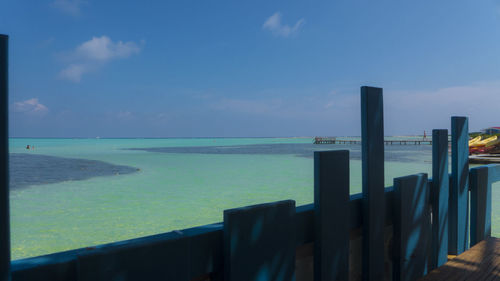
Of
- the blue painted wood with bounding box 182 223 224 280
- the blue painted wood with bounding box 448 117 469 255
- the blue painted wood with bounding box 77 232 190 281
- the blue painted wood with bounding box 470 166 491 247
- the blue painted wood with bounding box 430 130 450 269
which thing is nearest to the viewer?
the blue painted wood with bounding box 77 232 190 281

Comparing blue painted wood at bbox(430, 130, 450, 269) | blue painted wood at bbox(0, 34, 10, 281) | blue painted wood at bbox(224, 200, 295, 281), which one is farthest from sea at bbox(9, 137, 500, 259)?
blue painted wood at bbox(0, 34, 10, 281)

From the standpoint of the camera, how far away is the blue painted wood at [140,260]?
2.50ft

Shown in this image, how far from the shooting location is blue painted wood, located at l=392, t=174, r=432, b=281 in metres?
1.52

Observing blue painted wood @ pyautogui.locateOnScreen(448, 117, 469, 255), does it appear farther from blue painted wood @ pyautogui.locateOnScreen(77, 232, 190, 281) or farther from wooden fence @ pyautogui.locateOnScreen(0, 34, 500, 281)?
blue painted wood @ pyautogui.locateOnScreen(77, 232, 190, 281)

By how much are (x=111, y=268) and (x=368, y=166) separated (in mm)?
1064

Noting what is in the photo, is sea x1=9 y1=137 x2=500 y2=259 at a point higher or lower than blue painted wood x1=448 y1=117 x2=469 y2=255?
lower

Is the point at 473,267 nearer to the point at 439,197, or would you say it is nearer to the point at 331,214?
the point at 439,197

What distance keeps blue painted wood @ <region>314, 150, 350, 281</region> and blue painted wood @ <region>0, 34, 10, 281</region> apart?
2.99 ft

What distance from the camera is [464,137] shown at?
2004 mm

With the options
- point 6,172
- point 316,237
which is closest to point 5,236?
point 6,172

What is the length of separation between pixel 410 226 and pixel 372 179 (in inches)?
17.0

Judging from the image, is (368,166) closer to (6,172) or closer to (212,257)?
(212,257)

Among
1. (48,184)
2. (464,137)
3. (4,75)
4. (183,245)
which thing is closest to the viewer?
(4,75)

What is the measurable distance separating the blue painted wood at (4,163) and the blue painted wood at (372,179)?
1.20m
